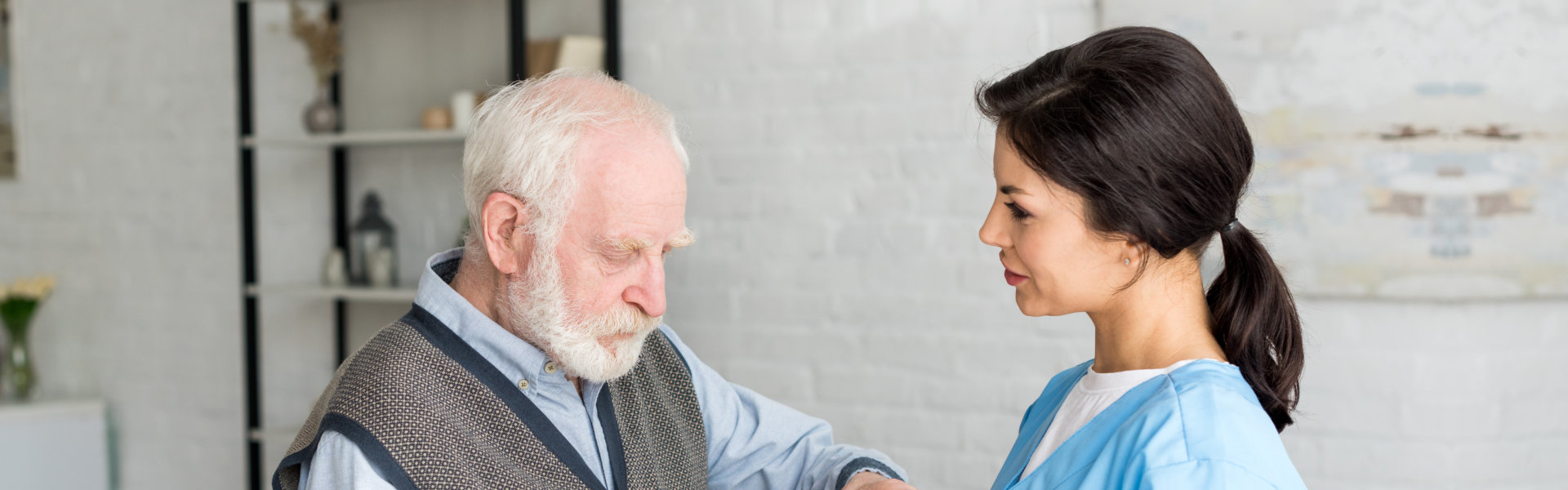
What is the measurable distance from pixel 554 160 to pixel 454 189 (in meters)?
1.94

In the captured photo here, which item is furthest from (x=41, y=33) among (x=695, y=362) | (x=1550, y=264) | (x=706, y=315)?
(x=1550, y=264)

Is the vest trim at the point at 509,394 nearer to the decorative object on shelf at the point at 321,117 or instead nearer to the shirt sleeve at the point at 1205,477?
the shirt sleeve at the point at 1205,477

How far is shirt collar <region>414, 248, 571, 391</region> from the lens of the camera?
1.44m

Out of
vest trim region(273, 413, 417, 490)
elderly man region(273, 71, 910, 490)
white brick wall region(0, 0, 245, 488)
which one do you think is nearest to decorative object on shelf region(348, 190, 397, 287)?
white brick wall region(0, 0, 245, 488)

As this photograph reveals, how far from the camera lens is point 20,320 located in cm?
381

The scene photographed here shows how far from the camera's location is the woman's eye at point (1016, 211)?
121cm

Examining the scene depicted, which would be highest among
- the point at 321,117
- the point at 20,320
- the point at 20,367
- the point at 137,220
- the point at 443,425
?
the point at 321,117

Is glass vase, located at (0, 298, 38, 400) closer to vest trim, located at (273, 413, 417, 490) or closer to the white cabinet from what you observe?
the white cabinet

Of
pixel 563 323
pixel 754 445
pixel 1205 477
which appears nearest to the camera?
pixel 1205 477

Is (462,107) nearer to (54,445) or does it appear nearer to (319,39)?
(319,39)

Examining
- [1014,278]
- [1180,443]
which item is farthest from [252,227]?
[1180,443]

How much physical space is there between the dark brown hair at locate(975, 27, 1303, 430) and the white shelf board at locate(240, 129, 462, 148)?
2.04 m

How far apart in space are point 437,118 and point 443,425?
1.91 m

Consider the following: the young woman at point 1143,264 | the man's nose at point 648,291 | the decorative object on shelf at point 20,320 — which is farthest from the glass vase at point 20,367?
the young woman at point 1143,264
